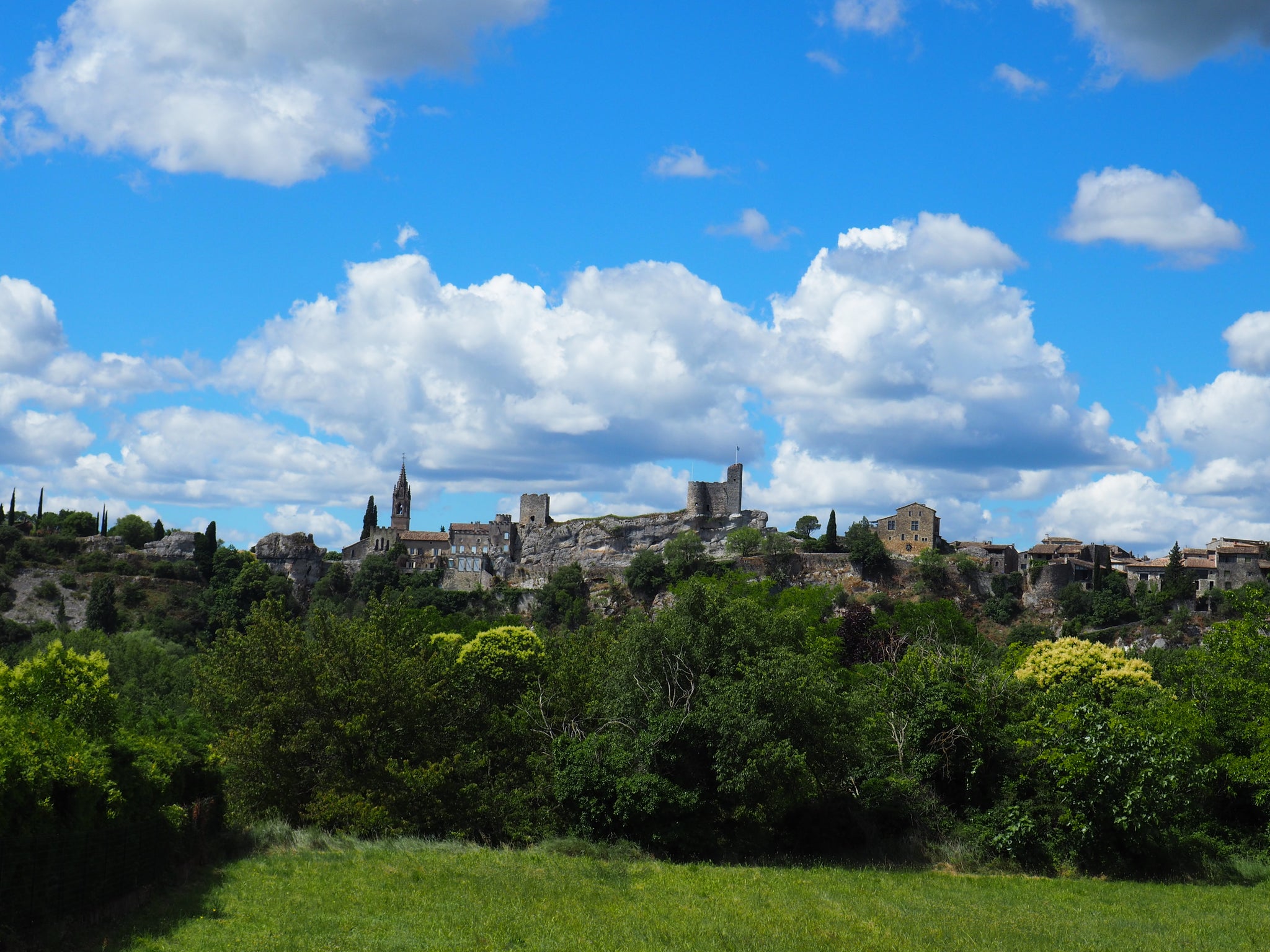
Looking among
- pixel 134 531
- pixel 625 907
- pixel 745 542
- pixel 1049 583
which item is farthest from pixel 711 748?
pixel 134 531

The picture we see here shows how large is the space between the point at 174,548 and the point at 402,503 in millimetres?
26480

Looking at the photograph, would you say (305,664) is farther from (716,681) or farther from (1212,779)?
(1212,779)

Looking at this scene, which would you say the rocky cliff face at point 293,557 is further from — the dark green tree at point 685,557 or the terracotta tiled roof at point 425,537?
the dark green tree at point 685,557

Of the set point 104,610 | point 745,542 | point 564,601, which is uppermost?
point 745,542

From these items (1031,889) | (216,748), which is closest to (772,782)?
(1031,889)

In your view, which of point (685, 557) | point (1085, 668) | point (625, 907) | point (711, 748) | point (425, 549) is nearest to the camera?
point (625, 907)

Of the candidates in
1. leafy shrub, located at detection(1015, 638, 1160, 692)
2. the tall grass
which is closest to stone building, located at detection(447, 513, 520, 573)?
leafy shrub, located at detection(1015, 638, 1160, 692)

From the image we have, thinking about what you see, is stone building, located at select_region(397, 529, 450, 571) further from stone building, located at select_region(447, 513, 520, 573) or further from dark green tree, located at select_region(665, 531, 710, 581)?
dark green tree, located at select_region(665, 531, 710, 581)

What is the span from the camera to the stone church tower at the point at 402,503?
420 ft

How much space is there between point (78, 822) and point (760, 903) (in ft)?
38.2

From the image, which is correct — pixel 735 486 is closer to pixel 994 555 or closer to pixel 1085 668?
pixel 994 555

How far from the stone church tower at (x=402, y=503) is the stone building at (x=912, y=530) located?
5057 cm

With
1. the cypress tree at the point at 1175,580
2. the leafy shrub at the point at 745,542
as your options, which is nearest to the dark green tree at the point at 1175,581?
the cypress tree at the point at 1175,580

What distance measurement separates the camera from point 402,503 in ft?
423
